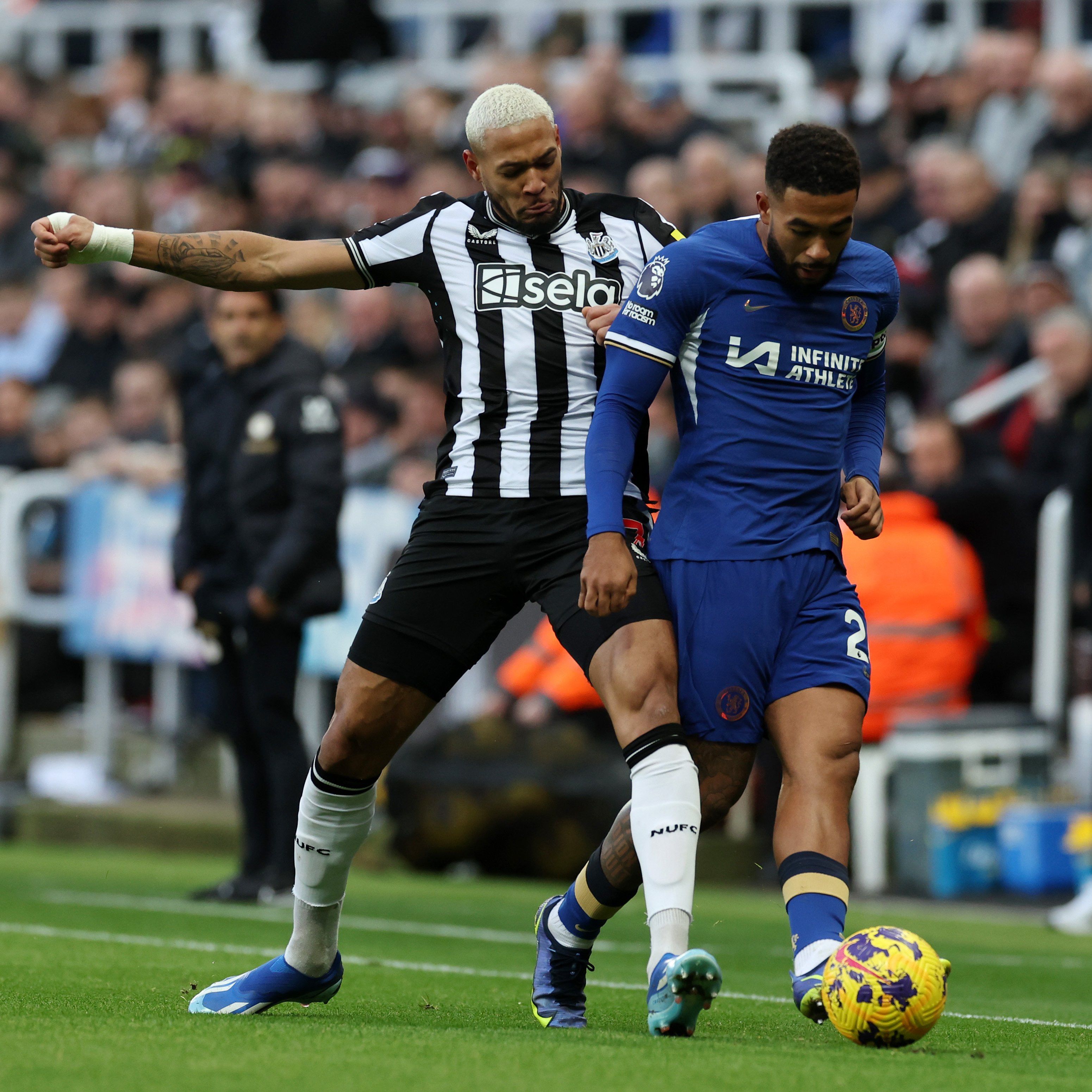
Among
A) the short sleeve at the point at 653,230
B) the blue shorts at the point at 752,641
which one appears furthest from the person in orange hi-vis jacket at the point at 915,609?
the blue shorts at the point at 752,641

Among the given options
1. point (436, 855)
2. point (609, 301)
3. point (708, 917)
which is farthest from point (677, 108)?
point (609, 301)

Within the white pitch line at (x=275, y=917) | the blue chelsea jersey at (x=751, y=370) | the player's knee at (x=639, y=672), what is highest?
the blue chelsea jersey at (x=751, y=370)

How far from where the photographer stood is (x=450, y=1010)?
18.3ft

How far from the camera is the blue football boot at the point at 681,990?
445 centimetres

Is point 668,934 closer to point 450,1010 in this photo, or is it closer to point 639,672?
point 639,672

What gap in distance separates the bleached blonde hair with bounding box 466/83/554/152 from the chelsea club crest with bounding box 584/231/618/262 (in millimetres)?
324

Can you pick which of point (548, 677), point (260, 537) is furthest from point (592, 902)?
point (548, 677)

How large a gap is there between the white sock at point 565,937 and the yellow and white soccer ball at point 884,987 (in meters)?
0.85

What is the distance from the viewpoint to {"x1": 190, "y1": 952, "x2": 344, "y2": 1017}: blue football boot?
5.25 metres

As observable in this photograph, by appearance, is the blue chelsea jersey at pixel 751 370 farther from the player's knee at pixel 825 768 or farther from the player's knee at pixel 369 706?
the player's knee at pixel 369 706

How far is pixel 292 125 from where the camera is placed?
18.0m

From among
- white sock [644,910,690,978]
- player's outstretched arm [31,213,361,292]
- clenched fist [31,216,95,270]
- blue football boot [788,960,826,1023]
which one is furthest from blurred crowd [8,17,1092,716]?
blue football boot [788,960,826,1023]

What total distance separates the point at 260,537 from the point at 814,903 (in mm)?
5188

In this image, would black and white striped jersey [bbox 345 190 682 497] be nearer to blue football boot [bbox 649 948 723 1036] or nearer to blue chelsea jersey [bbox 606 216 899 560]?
blue chelsea jersey [bbox 606 216 899 560]
